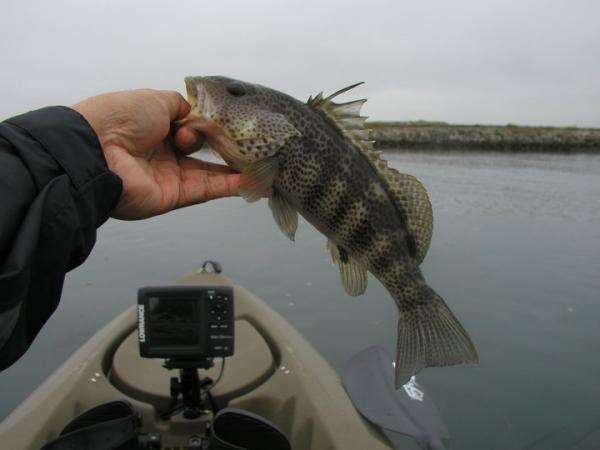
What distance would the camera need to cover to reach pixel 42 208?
5.76 feet

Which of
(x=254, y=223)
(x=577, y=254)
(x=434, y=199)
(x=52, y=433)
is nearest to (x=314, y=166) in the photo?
(x=52, y=433)

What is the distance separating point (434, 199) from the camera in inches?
743

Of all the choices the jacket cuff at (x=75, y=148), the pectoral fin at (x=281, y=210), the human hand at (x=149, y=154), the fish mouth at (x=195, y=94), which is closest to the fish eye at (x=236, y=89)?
the fish mouth at (x=195, y=94)

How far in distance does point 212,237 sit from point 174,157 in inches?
425

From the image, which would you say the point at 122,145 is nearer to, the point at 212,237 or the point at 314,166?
the point at 314,166

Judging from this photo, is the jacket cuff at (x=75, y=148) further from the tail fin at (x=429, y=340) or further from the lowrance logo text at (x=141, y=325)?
the tail fin at (x=429, y=340)

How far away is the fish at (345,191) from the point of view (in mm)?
2193

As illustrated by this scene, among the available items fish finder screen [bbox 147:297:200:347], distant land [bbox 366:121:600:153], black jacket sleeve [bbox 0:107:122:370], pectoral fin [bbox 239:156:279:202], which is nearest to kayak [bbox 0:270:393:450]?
fish finder screen [bbox 147:297:200:347]

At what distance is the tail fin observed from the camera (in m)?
2.16

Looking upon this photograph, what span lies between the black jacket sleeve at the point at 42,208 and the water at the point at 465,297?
4022 millimetres

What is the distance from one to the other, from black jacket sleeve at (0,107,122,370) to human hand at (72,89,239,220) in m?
0.19

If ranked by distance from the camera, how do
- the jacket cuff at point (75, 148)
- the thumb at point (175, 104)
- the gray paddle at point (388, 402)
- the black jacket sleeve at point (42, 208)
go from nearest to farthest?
1. the black jacket sleeve at point (42, 208)
2. the jacket cuff at point (75, 148)
3. the thumb at point (175, 104)
4. the gray paddle at point (388, 402)

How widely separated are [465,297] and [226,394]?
678 cm

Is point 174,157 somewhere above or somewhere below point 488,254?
above
